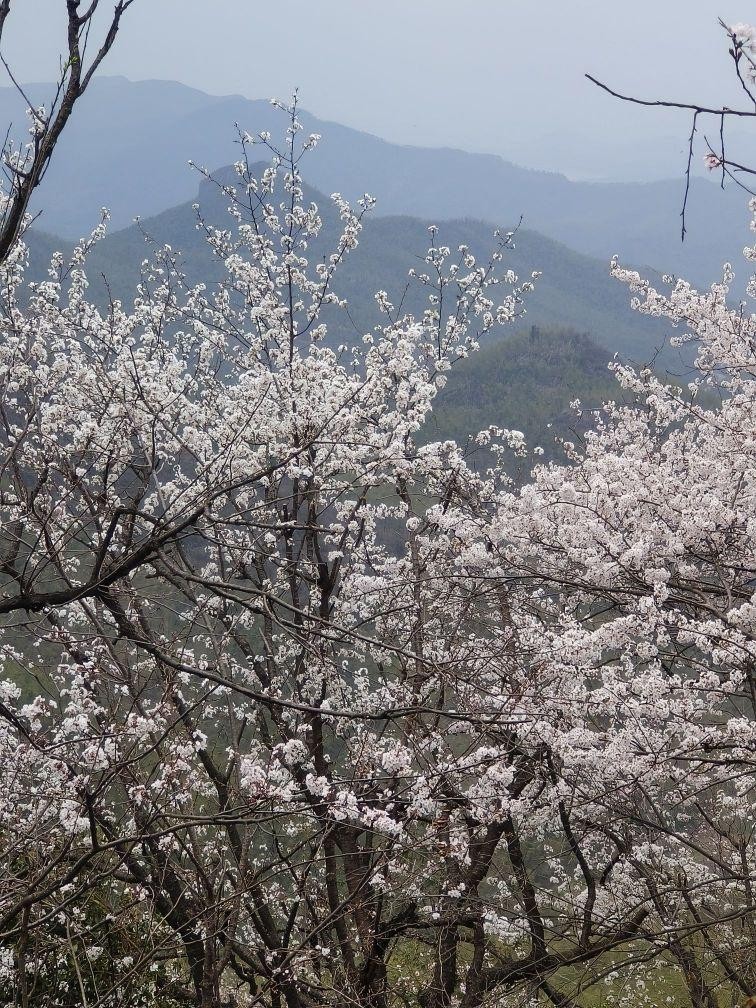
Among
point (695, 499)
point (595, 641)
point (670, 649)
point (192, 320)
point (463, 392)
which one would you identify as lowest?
point (595, 641)

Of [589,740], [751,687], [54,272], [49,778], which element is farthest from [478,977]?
Result: [54,272]

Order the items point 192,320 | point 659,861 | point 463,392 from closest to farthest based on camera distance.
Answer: point 659,861 → point 192,320 → point 463,392

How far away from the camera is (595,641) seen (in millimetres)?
5438

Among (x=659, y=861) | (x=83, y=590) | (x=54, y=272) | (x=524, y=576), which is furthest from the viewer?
(x=54, y=272)

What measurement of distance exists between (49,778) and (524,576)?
375cm

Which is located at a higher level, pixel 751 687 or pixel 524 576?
pixel 524 576

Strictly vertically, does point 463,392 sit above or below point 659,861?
above

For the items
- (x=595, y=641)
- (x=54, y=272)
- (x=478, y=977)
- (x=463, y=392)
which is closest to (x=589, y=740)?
(x=595, y=641)

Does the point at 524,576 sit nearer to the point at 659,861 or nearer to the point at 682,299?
the point at 659,861

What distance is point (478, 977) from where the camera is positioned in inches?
271

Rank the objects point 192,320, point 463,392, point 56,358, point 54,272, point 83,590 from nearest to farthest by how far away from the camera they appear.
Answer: point 83,590, point 56,358, point 192,320, point 54,272, point 463,392

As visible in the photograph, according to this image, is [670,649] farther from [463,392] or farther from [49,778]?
[463,392]

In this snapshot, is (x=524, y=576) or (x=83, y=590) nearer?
(x=83, y=590)

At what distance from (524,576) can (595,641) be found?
1.16 metres
